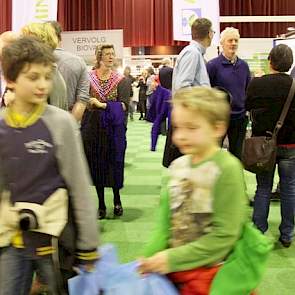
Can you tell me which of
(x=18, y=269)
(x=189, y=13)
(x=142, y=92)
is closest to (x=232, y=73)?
(x=18, y=269)

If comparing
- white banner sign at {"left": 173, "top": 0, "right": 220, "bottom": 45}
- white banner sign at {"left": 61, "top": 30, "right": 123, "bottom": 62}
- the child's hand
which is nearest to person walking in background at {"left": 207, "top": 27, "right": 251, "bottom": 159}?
the child's hand

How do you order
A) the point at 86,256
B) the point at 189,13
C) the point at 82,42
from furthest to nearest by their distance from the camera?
the point at 82,42
the point at 189,13
the point at 86,256

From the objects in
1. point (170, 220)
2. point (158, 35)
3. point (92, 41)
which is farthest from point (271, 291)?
point (158, 35)

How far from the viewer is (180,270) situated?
4.94 ft

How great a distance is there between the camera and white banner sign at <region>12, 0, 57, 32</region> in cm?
612

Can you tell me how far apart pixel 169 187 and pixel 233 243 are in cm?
24

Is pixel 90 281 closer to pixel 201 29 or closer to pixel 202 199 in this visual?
pixel 202 199

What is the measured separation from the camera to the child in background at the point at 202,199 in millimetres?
1479

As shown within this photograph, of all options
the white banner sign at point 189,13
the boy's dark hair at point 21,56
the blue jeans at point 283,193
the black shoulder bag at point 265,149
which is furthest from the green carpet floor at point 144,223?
the white banner sign at point 189,13

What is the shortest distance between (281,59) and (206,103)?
79.1 inches

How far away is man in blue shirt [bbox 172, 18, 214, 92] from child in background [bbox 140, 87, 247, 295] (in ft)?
7.00

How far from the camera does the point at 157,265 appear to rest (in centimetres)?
150

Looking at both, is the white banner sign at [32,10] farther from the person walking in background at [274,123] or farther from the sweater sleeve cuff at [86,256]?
the sweater sleeve cuff at [86,256]

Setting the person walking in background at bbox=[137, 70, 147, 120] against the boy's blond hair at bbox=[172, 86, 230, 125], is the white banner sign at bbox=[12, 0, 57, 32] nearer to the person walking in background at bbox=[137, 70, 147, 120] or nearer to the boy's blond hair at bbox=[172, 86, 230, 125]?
the boy's blond hair at bbox=[172, 86, 230, 125]
